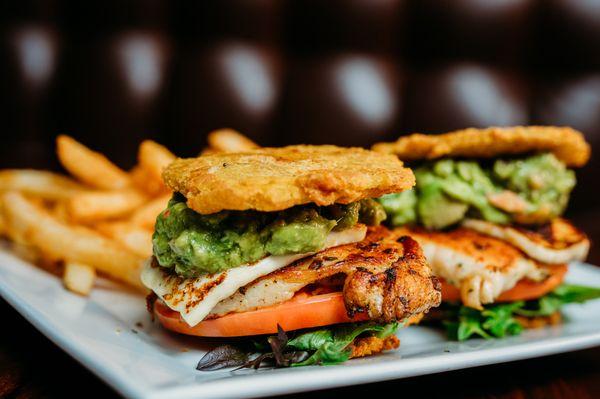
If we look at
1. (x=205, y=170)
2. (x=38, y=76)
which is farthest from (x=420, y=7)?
(x=205, y=170)

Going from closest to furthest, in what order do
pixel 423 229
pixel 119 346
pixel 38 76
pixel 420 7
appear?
pixel 119 346 → pixel 423 229 → pixel 38 76 → pixel 420 7

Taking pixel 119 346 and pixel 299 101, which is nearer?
pixel 119 346

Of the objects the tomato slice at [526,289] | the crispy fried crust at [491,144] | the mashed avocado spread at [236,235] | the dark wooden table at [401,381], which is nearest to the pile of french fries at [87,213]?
the dark wooden table at [401,381]

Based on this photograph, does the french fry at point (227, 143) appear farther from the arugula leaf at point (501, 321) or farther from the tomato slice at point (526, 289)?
the arugula leaf at point (501, 321)

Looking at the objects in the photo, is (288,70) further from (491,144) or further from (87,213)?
(491,144)

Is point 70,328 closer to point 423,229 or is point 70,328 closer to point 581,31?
point 423,229

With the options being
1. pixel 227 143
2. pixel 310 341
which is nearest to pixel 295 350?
pixel 310 341

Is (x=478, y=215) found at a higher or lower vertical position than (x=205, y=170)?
lower
